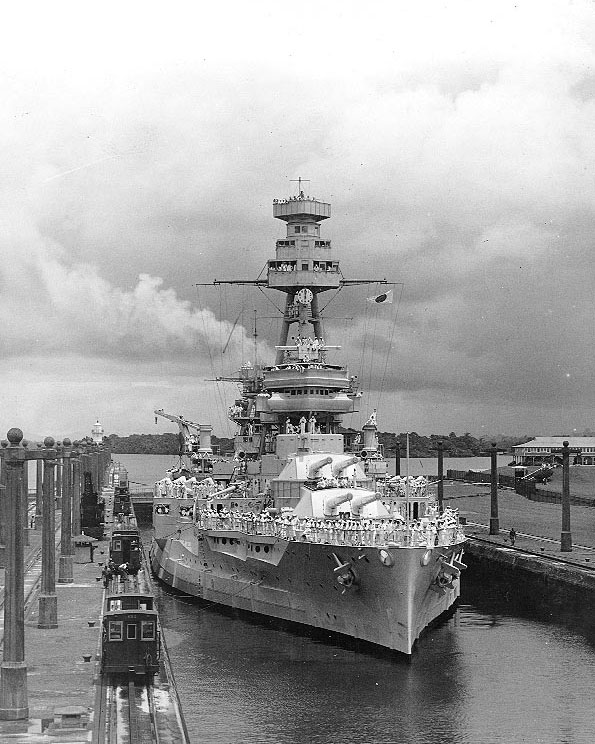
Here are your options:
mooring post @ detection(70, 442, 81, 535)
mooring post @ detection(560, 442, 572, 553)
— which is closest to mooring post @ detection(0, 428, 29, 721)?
mooring post @ detection(70, 442, 81, 535)

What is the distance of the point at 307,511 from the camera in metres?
53.8

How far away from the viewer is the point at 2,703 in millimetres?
31781

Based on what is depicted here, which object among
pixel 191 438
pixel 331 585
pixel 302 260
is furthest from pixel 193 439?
pixel 331 585

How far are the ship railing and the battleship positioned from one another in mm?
66

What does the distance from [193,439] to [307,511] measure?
35109 millimetres

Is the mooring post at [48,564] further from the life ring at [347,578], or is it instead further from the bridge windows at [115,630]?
the life ring at [347,578]

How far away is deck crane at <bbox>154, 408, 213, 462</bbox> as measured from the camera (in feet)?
266

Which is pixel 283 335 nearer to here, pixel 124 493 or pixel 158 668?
pixel 158 668

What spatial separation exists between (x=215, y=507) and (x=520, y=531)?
31738 mm

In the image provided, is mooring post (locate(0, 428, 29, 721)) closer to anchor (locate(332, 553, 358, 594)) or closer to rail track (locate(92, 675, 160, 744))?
rail track (locate(92, 675, 160, 744))

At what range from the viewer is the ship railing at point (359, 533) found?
152 feet

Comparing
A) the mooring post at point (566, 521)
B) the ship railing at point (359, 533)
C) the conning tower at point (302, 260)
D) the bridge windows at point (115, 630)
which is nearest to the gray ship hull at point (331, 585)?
the ship railing at point (359, 533)

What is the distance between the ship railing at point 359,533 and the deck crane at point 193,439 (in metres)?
26.2

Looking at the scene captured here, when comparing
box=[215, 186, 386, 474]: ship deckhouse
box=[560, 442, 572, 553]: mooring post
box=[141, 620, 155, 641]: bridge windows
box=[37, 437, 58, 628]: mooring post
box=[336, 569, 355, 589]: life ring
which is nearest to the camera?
box=[141, 620, 155, 641]: bridge windows
